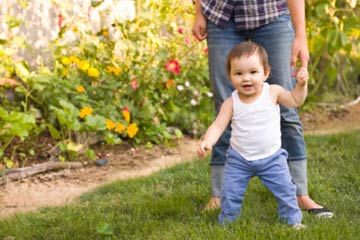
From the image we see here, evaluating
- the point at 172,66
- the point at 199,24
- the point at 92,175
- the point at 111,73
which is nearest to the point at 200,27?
the point at 199,24

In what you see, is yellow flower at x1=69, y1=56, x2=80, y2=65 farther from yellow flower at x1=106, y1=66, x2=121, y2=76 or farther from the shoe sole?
the shoe sole

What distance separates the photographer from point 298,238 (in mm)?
2984

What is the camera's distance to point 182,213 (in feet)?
11.6

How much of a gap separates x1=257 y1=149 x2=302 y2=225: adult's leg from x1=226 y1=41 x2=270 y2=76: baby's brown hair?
16.3 inches

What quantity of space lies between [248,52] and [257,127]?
1.10 ft

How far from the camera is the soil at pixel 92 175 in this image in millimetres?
4293

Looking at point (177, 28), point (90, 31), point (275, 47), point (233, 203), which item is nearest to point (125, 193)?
point (233, 203)

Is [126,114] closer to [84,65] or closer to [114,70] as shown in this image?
[114,70]

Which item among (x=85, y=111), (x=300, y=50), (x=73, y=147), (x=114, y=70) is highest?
(x=300, y=50)

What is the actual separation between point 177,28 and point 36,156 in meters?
1.89

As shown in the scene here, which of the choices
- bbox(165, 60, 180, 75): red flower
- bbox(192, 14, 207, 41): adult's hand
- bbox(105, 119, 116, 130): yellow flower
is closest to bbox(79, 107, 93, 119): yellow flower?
bbox(105, 119, 116, 130): yellow flower

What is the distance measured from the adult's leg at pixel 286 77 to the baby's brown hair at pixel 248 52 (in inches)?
8.4

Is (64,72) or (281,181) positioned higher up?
(64,72)

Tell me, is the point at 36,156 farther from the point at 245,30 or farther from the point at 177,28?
the point at 245,30
